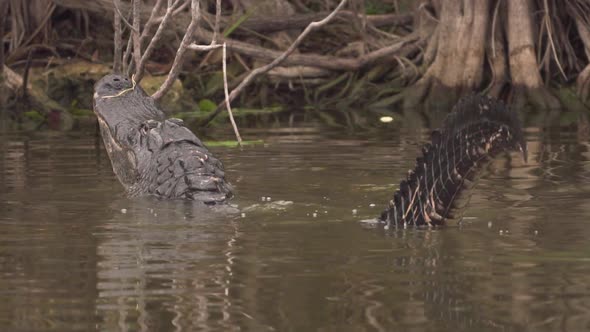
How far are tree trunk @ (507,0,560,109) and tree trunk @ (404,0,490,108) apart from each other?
341mm

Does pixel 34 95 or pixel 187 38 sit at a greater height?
pixel 187 38

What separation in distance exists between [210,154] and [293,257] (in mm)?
2424

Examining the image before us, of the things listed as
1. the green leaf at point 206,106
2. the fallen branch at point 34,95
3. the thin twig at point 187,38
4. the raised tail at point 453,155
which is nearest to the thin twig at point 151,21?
the thin twig at point 187,38

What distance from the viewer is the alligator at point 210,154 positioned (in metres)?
5.93

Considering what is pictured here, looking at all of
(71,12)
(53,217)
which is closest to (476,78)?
(71,12)

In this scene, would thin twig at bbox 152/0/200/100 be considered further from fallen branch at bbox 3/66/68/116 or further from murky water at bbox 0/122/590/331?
fallen branch at bbox 3/66/68/116

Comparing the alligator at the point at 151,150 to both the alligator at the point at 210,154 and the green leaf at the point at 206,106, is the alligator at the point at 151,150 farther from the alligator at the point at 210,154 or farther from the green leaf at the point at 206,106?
the green leaf at the point at 206,106

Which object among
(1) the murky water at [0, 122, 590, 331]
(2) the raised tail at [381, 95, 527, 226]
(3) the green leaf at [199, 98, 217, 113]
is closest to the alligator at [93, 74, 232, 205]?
(1) the murky water at [0, 122, 590, 331]

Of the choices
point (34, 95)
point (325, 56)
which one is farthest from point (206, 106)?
point (34, 95)

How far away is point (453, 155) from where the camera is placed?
607 cm

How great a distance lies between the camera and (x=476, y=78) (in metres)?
16.5

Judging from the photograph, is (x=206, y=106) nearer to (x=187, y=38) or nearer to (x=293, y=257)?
(x=187, y=38)

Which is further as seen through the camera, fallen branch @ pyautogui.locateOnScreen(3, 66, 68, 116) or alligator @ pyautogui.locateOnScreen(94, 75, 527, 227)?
fallen branch @ pyautogui.locateOnScreen(3, 66, 68, 116)

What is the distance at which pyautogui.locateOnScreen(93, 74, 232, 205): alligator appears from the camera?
7809 mm
